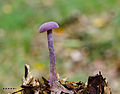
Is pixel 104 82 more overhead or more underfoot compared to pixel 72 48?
more underfoot

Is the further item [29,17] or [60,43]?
[29,17]

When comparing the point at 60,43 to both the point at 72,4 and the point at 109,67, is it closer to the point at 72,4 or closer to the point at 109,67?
the point at 109,67

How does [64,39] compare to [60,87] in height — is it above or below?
above

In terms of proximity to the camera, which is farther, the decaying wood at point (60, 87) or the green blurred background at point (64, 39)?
the green blurred background at point (64, 39)

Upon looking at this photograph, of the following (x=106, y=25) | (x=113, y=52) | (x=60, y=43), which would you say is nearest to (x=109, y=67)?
(x=113, y=52)

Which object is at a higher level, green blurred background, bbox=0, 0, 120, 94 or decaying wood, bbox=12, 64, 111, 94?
green blurred background, bbox=0, 0, 120, 94

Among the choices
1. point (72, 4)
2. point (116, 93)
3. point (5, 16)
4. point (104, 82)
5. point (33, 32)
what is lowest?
point (104, 82)

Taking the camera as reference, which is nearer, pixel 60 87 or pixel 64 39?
pixel 60 87

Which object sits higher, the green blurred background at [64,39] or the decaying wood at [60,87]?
the green blurred background at [64,39]
